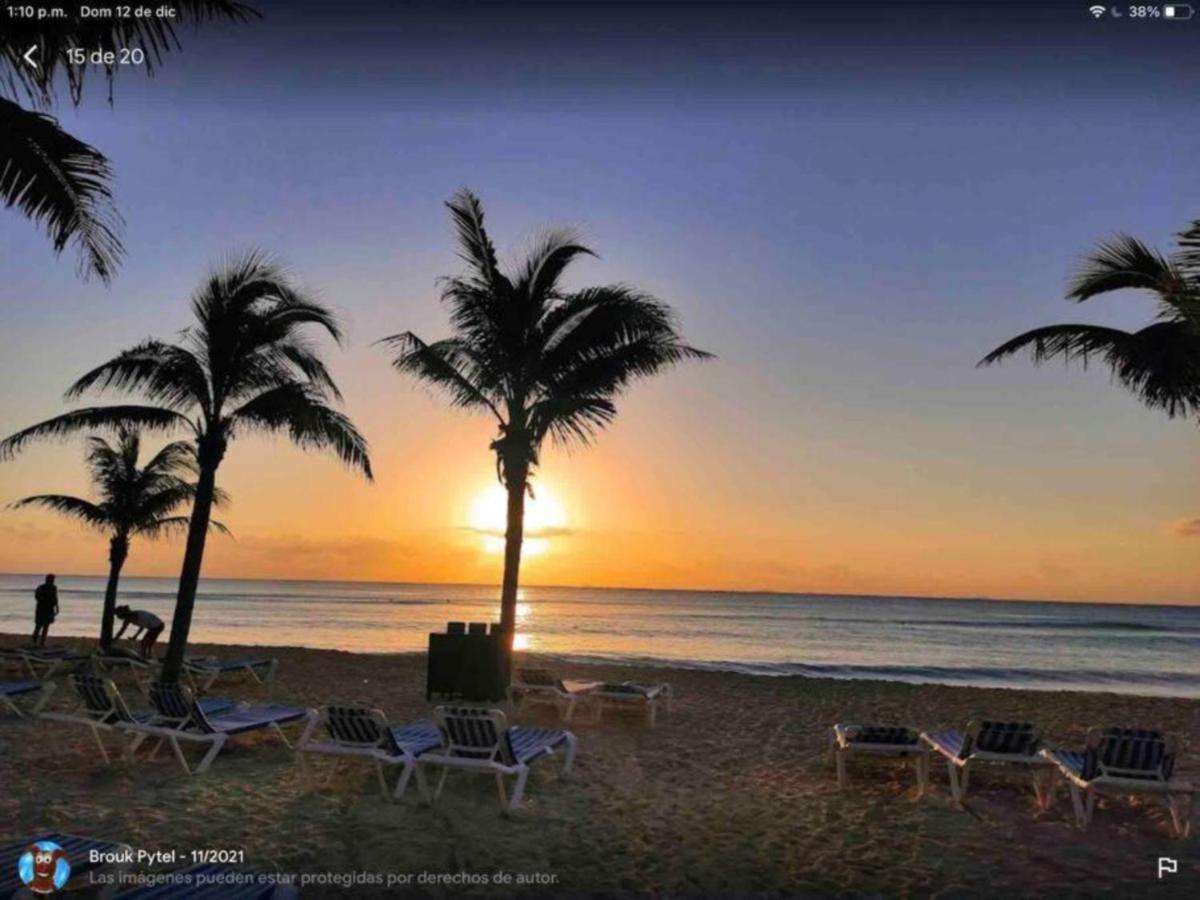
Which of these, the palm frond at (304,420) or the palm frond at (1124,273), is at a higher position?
the palm frond at (1124,273)

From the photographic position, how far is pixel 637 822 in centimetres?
641

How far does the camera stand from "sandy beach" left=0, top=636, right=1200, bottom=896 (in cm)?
532

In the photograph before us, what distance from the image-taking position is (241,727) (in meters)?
7.70

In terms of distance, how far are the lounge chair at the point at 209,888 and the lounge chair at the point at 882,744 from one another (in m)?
5.32

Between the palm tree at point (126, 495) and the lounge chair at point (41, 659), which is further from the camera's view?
the palm tree at point (126, 495)

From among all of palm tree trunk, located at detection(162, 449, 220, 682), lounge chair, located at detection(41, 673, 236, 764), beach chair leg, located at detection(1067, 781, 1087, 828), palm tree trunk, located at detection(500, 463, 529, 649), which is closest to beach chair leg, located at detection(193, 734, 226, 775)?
lounge chair, located at detection(41, 673, 236, 764)

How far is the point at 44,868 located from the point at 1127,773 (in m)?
7.20

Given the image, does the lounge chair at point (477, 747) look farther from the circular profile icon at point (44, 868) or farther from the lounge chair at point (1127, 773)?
the lounge chair at point (1127, 773)

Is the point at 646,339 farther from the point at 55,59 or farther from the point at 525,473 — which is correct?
the point at 55,59

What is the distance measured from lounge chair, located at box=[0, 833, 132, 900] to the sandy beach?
1.21m

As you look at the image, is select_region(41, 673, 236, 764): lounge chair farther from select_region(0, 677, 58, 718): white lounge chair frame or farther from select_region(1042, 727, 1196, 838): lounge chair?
select_region(1042, 727, 1196, 838): lounge chair

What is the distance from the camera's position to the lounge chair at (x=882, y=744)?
7.57 meters

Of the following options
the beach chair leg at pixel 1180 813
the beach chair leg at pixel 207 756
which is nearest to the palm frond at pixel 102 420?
the beach chair leg at pixel 207 756

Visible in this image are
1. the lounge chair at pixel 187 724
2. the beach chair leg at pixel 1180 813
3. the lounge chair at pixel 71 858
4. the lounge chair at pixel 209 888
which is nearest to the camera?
the lounge chair at pixel 209 888
